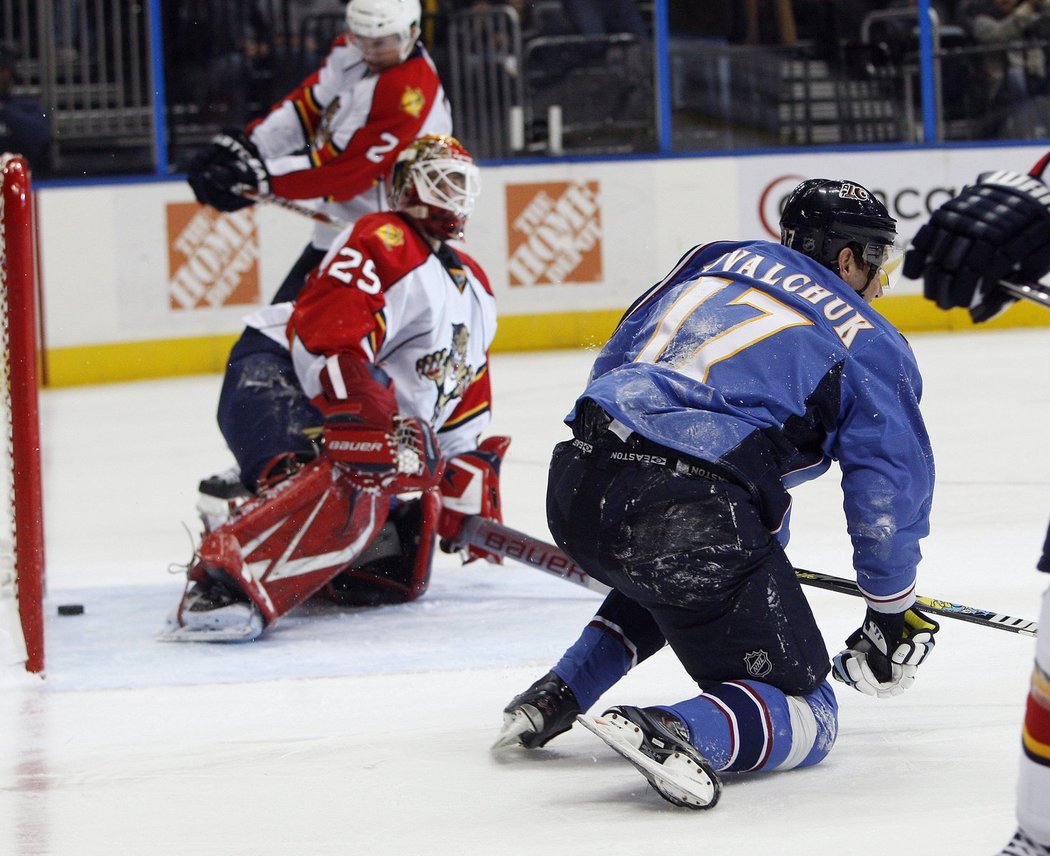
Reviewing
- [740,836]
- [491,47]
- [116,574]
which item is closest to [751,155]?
[491,47]

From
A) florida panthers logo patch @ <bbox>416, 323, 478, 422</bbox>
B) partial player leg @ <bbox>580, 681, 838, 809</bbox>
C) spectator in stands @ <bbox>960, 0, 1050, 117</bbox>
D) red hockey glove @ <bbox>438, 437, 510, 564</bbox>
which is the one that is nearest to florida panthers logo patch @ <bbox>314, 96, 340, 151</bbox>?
florida panthers logo patch @ <bbox>416, 323, 478, 422</bbox>

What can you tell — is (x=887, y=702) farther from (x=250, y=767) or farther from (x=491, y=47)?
(x=491, y=47)

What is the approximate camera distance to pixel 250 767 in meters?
2.57

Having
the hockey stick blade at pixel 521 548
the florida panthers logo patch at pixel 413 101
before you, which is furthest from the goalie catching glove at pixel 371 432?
the florida panthers logo patch at pixel 413 101

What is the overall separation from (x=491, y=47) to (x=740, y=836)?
6261mm

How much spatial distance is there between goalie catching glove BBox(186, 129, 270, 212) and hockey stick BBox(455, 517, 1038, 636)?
1.77 metres

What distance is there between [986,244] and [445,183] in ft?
6.21

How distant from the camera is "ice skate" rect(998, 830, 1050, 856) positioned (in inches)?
70.6

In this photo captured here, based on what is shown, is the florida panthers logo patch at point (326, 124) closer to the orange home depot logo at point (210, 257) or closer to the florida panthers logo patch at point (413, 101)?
the florida panthers logo patch at point (413, 101)

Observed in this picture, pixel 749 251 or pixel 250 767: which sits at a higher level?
pixel 749 251

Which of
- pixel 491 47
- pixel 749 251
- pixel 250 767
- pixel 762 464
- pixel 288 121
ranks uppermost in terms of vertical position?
pixel 491 47

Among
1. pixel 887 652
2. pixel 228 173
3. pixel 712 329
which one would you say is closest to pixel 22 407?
pixel 712 329

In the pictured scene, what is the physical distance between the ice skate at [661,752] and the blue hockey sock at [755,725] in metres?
0.03

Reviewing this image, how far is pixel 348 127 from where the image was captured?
508cm
